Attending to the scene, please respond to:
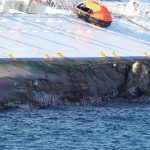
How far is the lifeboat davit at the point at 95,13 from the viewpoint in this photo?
9162cm

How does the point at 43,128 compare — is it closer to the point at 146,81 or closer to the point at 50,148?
the point at 50,148

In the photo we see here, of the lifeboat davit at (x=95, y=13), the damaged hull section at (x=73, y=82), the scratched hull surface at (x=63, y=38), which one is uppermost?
the lifeboat davit at (x=95, y=13)

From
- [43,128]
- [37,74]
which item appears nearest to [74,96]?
[37,74]

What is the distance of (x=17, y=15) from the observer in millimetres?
90375

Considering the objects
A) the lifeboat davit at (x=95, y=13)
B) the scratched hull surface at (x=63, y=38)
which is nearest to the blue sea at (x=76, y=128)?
the scratched hull surface at (x=63, y=38)

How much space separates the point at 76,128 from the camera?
7119 centimetres

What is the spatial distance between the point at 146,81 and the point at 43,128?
16.2 metres

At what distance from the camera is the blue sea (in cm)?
6725

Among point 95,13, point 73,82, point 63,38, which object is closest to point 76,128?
point 73,82

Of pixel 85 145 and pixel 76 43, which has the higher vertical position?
pixel 76 43

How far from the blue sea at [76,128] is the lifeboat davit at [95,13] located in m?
15.5

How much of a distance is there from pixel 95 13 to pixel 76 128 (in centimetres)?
2341

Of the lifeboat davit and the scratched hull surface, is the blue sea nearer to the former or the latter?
the scratched hull surface

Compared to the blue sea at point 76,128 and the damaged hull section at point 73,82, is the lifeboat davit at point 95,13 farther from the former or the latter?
the blue sea at point 76,128
